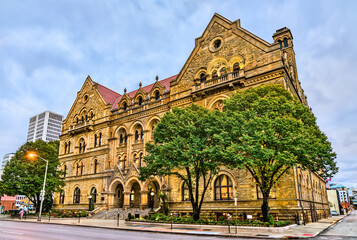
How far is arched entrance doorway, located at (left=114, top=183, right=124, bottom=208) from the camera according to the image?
37938mm

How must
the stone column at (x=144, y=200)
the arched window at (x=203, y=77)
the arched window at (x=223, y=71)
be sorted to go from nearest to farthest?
the arched window at (x=223, y=71), the arched window at (x=203, y=77), the stone column at (x=144, y=200)

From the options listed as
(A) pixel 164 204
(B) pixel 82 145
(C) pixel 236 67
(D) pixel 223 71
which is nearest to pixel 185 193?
(A) pixel 164 204

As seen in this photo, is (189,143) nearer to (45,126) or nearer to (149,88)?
(149,88)

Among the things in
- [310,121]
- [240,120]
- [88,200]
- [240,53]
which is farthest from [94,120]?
[310,121]

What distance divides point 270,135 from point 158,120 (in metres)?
19.1

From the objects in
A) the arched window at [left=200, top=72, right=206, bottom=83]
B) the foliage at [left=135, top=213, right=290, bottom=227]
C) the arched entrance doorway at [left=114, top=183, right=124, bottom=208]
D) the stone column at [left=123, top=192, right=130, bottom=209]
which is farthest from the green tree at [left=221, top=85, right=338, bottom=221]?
the arched entrance doorway at [left=114, top=183, right=124, bottom=208]

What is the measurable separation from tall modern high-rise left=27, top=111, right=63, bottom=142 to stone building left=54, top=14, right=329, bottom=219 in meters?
138

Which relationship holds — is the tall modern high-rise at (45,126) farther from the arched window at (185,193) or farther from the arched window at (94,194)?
the arched window at (185,193)

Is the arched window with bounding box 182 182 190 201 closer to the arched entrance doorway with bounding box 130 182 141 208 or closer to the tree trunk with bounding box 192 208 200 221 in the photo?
the tree trunk with bounding box 192 208 200 221

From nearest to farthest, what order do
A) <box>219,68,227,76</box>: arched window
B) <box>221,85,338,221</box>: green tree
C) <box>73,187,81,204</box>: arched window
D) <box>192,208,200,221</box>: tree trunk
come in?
<box>221,85,338,221</box>: green tree, <box>192,208,200,221</box>: tree trunk, <box>219,68,227,76</box>: arched window, <box>73,187,81,204</box>: arched window

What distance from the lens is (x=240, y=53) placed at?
97.3ft

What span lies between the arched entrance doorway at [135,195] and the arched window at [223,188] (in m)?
13.0

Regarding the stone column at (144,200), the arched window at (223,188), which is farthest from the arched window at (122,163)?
the arched window at (223,188)

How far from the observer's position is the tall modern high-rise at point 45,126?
566 feet
